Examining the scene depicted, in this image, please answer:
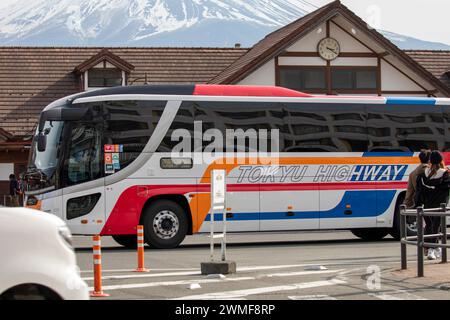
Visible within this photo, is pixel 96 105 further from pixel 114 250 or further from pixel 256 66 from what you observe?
pixel 256 66

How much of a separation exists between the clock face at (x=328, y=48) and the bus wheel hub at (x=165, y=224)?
2092cm

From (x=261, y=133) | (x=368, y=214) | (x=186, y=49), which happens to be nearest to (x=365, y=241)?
(x=368, y=214)

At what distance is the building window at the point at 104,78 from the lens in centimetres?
4447

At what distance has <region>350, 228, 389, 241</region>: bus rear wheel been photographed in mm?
24188

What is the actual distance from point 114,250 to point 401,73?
23.4 m

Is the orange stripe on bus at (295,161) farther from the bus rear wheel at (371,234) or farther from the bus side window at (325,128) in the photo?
the bus rear wheel at (371,234)

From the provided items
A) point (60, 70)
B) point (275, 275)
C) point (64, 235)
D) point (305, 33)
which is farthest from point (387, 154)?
point (60, 70)

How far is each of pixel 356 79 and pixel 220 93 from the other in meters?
20.6

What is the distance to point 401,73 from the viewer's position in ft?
136

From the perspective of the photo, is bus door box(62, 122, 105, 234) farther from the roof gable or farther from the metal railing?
the roof gable

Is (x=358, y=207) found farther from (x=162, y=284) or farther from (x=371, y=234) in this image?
(x=162, y=284)

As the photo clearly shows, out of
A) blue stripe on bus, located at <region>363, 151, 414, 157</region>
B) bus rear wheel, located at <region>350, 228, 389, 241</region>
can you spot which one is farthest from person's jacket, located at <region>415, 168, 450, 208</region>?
bus rear wheel, located at <region>350, 228, 389, 241</region>

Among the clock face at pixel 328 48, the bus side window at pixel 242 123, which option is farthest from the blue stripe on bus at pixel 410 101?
the clock face at pixel 328 48

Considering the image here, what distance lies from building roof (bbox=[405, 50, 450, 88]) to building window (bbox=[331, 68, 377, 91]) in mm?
7173
